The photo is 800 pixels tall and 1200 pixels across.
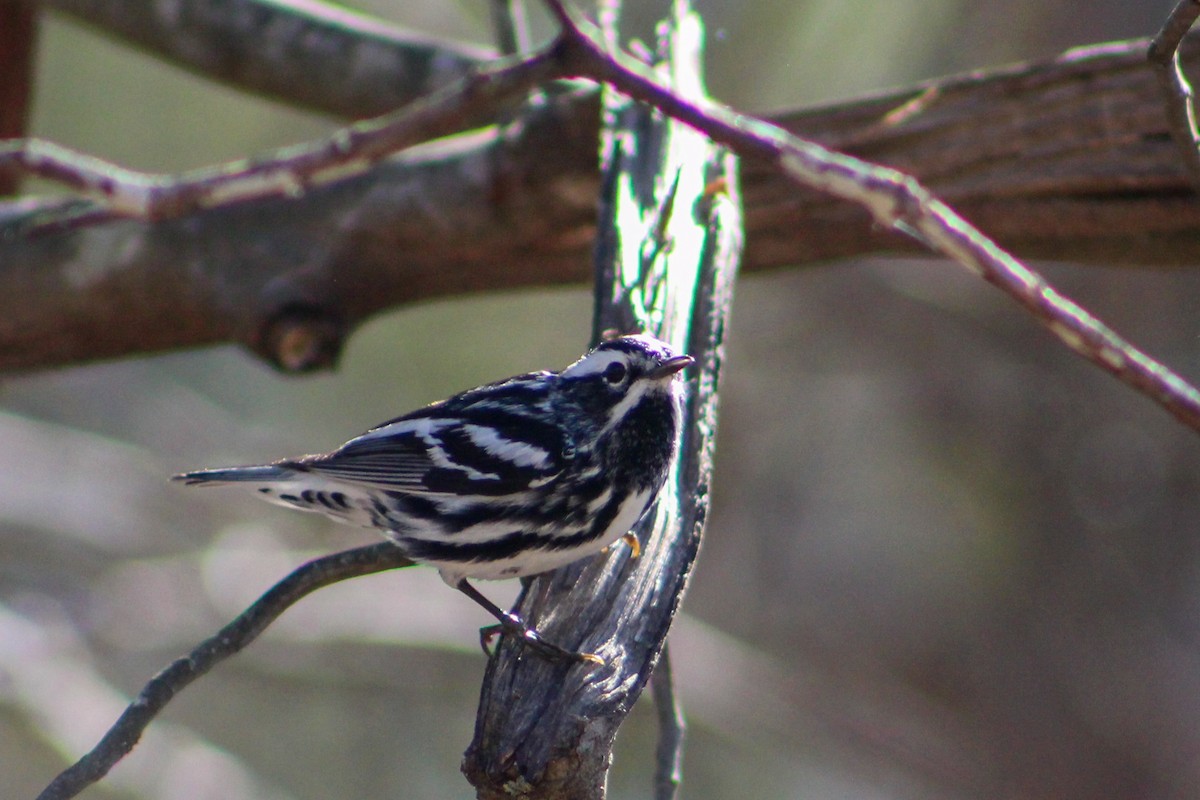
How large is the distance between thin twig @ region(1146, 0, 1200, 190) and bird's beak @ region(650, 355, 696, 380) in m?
→ 0.94

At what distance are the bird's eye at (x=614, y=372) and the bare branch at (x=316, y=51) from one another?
2059 millimetres

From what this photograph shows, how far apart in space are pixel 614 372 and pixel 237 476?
2.88 feet

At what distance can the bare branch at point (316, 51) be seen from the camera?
4.18 m

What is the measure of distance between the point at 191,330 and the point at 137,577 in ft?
10.2

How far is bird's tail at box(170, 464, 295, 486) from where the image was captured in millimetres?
2562

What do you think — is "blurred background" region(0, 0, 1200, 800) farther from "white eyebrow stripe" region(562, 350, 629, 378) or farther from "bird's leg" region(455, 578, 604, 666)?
"bird's leg" region(455, 578, 604, 666)

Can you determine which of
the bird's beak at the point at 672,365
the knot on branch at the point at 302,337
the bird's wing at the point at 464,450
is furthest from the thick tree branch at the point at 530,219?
the bird's beak at the point at 672,365

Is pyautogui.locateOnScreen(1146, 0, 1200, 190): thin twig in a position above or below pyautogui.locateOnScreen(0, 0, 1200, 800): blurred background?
above

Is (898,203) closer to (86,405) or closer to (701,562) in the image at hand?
(701,562)

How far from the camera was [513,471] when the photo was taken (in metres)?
2.39

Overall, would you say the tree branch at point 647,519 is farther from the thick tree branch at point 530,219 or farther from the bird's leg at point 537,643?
the thick tree branch at point 530,219

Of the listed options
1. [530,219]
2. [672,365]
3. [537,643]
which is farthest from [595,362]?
[530,219]

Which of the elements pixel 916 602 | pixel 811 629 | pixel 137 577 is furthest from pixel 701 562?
pixel 137 577

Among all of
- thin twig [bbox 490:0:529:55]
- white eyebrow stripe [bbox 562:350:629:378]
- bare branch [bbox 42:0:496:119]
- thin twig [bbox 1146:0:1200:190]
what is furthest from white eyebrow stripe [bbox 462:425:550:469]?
bare branch [bbox 42:0:496:119]
